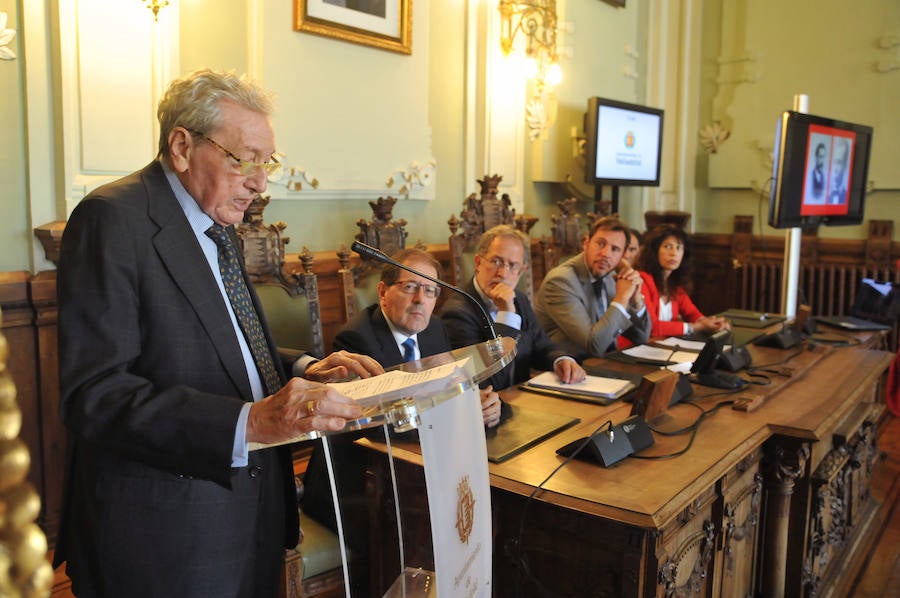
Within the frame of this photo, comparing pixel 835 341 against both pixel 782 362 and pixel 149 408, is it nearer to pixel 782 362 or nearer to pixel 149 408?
pixel 782 362

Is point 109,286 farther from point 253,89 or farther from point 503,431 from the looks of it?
point 503,431

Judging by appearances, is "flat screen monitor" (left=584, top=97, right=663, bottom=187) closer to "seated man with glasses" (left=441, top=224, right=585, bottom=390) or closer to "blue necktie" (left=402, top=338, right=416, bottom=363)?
"seated man with glasses" (left=441, top=224, right=585, bottom=390)

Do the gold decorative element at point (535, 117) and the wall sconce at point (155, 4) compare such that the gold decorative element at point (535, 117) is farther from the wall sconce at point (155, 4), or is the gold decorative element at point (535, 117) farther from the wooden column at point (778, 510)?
the wooden column at point (778, 510)

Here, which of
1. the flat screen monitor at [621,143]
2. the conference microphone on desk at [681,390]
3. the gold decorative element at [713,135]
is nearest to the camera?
the conference microphone on desk at [681,390]

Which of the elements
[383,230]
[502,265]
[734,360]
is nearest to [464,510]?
[502,265]

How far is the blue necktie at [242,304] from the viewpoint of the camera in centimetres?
135

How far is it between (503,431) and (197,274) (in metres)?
0.94

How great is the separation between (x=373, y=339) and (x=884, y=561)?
88.0 inches

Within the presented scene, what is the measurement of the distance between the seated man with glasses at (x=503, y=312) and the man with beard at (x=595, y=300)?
0.39m

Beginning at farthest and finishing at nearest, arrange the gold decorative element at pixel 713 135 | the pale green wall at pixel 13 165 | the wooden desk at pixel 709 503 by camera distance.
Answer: the gold decorative element at pixel 713 135, the pale green wall at pixel 13 165, the wooden desk at pixel 709 503

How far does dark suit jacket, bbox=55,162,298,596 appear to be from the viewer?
1.13m

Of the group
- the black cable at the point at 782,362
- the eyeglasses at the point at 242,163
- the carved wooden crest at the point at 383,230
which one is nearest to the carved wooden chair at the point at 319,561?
the eyeglasses at the point at 242,163

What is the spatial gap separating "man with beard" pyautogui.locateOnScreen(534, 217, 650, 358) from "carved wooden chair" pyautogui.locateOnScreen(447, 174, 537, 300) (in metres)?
0.27

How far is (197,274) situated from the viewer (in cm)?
127
